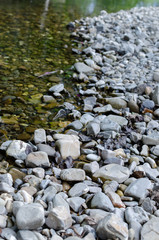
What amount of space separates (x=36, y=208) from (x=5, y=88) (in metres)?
2.33

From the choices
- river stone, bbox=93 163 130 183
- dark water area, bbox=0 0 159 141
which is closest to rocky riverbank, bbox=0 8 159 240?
river stone, bbox=93 163 130 183

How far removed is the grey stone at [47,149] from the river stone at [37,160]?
4.4 inches

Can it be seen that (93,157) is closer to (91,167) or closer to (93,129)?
(91,167)

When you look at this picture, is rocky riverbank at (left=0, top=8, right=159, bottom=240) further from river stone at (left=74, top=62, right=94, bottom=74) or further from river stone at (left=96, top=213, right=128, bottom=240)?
river stone at (left=74, top=62, right=94, bottom=74)

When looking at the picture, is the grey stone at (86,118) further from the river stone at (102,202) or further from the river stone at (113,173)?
the river stone at (102,202)

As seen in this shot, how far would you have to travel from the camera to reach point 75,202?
2.01 meters

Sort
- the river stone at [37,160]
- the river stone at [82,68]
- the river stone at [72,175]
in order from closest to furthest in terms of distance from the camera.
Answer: the river stone at [72,175], the river stone at [37,160], the river stone at [82,68]

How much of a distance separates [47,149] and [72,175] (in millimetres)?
424

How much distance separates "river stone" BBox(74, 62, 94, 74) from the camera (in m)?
4.67

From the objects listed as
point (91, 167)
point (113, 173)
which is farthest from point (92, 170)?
point (113, 173)

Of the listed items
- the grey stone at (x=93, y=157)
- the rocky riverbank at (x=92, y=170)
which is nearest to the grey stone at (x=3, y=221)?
the rocky riverbank at (x=92, y=170)

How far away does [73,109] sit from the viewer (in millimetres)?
3510

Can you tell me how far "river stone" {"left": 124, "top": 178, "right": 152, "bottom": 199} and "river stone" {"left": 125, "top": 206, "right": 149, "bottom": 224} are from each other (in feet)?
0.54

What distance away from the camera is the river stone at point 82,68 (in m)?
4.67
